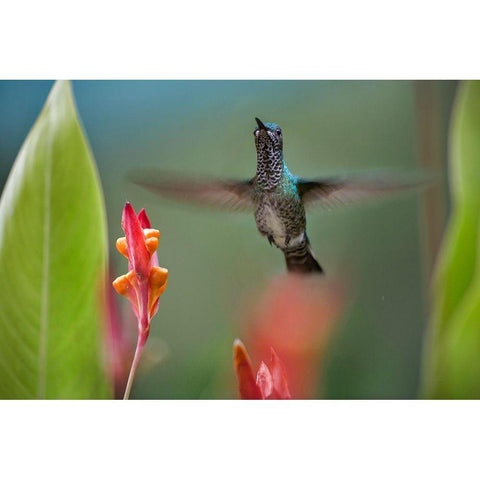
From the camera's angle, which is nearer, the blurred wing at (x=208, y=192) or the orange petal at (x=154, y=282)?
the orange petal at (x=154, y=282)

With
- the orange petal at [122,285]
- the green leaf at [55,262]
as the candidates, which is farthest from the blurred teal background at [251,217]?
the orange petal at [122,285]

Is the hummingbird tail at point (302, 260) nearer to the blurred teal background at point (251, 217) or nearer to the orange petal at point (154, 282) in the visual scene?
the blurred teal background at point (251, 217)

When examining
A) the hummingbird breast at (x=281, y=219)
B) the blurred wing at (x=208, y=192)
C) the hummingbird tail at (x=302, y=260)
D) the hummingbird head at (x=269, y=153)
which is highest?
the hummingbird head at (x=269, y=153)

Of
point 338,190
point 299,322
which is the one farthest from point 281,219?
point 299,322

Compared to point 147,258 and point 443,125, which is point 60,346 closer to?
point 147,258

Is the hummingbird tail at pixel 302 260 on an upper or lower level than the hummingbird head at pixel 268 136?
lower

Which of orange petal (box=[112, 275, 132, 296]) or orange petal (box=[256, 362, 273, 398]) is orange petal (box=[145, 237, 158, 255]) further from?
orange petal (box=[256, 362, 273, 398])
